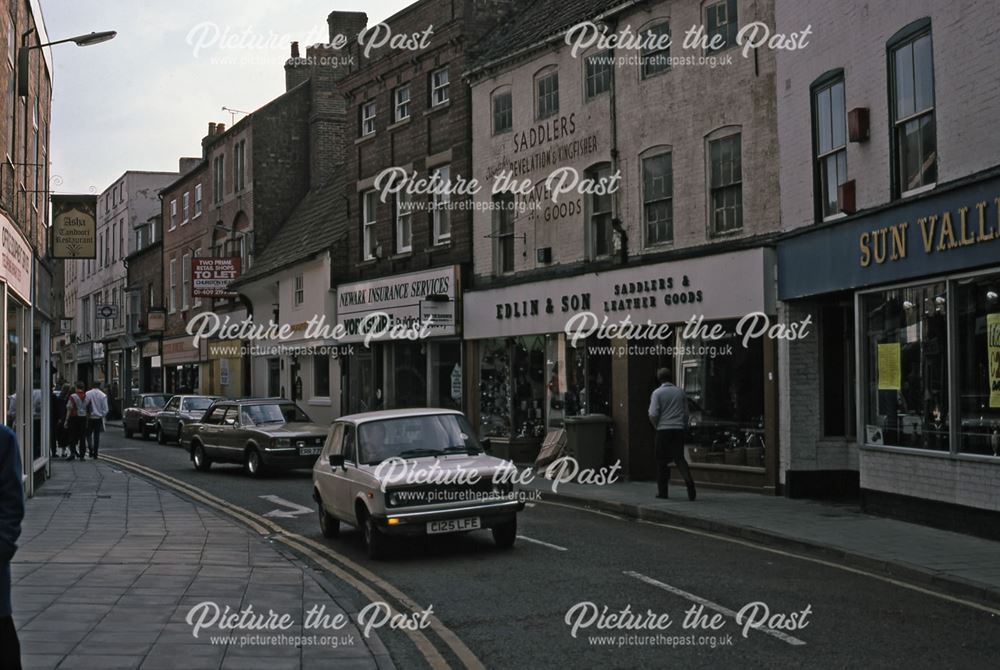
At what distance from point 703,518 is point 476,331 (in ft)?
42.3

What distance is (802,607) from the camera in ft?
29.5

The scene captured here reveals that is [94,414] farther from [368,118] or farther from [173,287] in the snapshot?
[173,287]

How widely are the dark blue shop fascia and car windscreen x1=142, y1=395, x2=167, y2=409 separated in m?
28.0

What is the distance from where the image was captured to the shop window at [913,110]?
1377cm

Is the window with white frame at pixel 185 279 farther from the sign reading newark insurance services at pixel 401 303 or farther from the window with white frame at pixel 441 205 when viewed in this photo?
the window with white frame at pixel 441 205

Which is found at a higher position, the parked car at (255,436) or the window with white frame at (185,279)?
the window with white frame at (185,279)

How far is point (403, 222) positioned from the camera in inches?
1211

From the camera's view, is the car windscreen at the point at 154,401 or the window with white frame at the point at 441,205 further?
the car windscreen at the point at 154,401

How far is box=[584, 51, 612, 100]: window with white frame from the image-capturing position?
21953mm

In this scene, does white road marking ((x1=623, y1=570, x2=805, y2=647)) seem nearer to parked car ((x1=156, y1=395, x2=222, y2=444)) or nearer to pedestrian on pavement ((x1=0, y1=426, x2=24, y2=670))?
pedestrian on pavement ((x1=0, y1=426, x2=24, y2=670))

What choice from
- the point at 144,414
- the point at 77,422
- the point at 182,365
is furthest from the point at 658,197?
the point at 182,365

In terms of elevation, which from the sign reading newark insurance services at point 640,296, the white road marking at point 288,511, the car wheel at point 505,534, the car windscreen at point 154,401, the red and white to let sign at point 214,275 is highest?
the red and white to let sign at point 214,275

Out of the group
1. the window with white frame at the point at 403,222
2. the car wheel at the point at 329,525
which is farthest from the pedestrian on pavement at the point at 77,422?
the car wheel at the point at 329,525

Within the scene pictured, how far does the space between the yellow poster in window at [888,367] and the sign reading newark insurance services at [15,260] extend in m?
12.7
